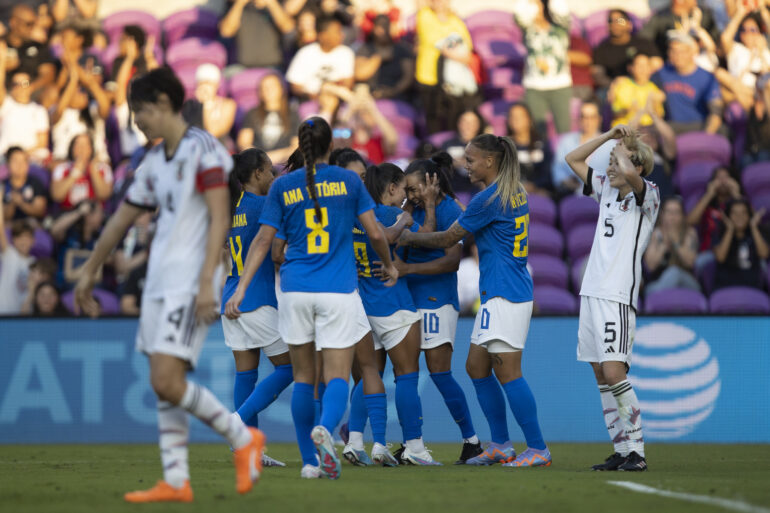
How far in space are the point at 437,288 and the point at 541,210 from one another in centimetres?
541

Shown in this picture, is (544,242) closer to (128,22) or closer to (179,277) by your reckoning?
(128,22)

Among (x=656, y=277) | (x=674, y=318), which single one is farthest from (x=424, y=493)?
(x=656, y=277)

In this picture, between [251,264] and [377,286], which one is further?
[377,286]

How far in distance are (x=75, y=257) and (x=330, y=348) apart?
7.48 metres

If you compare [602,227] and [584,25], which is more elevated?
[584,25]

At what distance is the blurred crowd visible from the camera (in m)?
12.9

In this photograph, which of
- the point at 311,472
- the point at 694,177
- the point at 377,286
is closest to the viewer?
the point at 311,472

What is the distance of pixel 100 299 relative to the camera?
41.2ft

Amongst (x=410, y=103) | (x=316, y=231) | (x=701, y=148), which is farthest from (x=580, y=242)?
(x=316, y=231)

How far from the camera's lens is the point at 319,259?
649cm

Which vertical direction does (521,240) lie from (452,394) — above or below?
above

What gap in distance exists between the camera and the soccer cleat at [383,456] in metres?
7.82

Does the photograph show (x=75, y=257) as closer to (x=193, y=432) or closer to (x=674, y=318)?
(x=193, y=432)

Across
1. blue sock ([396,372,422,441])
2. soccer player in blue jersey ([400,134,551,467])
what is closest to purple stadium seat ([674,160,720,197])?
soccer player in blue jersey ([400,134,551,467])
